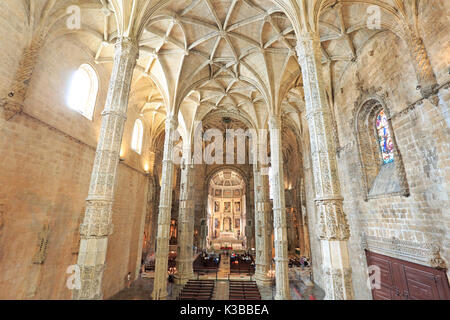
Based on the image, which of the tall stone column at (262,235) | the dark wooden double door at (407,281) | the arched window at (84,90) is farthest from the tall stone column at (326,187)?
the tall stone column at (262,235)

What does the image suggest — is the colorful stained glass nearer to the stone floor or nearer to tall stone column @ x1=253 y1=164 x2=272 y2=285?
the stone floor

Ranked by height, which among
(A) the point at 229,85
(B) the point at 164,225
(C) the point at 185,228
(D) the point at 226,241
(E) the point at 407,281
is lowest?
(D) the point at 226,241

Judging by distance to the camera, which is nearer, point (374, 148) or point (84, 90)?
point (374, 148)

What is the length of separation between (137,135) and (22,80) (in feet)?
32.6

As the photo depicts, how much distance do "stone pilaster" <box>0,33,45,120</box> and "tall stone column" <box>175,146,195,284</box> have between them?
→ 11.3m

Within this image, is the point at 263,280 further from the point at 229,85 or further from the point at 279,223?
the point at 229,85

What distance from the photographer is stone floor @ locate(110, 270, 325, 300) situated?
40.8ft

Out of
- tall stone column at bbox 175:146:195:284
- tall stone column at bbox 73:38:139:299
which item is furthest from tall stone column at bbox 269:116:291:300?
tall stone column at bbox 73:38:139:299

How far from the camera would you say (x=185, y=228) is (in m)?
16.0

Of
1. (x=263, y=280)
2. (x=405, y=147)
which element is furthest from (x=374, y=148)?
(x=263, y=280)

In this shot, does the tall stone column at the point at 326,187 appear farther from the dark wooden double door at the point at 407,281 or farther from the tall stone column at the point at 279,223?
the tall stone column at the point at 279,223

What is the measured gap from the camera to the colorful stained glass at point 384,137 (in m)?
9.83
